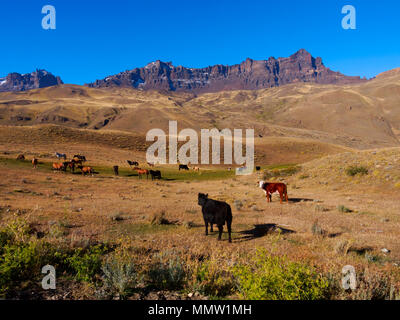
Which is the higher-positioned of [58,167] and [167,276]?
[58,167]

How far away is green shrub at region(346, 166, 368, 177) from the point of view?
83.9 ft

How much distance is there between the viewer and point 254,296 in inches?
168

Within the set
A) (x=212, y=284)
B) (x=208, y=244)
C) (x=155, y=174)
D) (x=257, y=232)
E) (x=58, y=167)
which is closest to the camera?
(x=212, y=284)

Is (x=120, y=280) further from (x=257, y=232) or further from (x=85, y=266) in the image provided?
(x=257, y=232)

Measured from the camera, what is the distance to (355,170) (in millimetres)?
26016

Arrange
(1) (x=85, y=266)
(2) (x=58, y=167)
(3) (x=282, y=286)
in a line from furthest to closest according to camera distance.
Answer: (2) (x=58, y=167)
(1) (x=85, y=266)
(3) (x=282, y=286)

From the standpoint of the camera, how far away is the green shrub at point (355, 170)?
25.6 metres

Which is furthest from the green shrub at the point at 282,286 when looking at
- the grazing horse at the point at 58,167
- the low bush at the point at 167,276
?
the grazing horse at the point at 58,167

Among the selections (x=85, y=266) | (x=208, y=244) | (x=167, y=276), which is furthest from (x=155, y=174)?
(x=167, y=276)

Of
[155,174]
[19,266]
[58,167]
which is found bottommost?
[19,266]

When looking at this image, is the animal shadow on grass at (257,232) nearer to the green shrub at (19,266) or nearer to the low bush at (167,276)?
the low bush at (167,276)

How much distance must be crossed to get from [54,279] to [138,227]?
5.79 metres

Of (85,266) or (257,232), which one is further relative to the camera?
(257,232)
